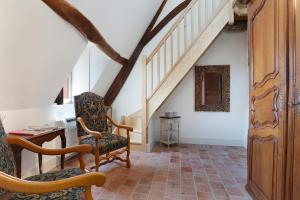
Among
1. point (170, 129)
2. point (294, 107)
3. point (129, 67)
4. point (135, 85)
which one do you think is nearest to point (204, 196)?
point (294, 107)

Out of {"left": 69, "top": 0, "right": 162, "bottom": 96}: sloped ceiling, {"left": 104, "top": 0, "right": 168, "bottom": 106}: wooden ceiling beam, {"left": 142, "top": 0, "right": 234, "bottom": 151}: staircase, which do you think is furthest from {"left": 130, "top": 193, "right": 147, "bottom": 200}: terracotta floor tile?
{"left": 104, "top": 0, "right": 168, "bottom": 106}: wooden ceiling beam

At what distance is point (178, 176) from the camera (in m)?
2.60

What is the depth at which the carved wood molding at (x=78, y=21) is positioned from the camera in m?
1.99

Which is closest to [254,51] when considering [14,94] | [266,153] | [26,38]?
[266,153]

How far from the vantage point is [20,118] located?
2.32m

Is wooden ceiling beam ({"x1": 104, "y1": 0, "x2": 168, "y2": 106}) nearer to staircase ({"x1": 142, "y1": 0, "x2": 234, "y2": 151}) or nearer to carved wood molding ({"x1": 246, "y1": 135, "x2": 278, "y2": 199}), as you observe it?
staircase ({"x1": 142, "y1": 0, "x2": 234, "y2": 151})

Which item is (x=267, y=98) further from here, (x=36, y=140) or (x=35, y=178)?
(x=36, y=140)

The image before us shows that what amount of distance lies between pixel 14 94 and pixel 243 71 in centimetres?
403

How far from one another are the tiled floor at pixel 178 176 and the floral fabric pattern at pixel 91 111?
0.64 m

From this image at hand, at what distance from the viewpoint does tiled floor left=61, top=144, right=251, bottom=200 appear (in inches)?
84.0

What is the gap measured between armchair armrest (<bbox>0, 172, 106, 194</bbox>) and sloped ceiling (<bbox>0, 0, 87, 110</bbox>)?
1.40m

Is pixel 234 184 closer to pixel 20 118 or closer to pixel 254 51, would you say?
pixel 254 51

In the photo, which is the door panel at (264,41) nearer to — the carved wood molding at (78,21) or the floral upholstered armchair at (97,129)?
the floral upholstered armchair at (97,129)

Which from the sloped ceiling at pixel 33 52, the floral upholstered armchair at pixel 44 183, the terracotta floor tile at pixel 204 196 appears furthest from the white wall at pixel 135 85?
the floral upholstered armchair at pixel 44 183
